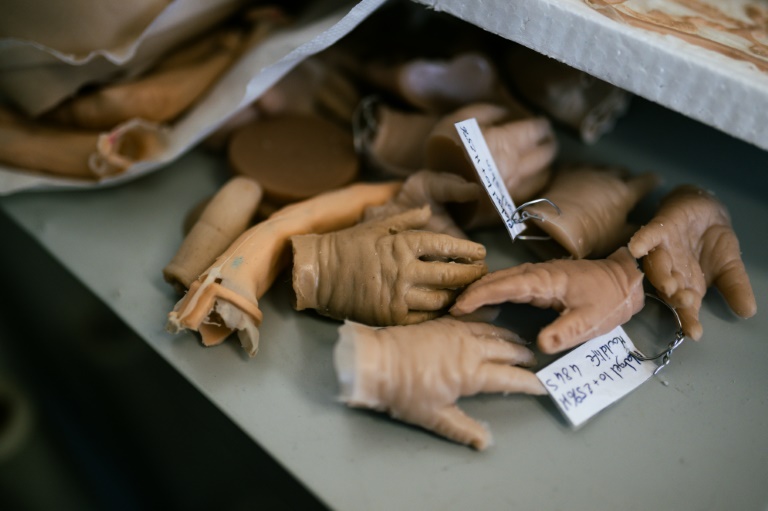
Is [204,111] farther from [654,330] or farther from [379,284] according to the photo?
[654,330]

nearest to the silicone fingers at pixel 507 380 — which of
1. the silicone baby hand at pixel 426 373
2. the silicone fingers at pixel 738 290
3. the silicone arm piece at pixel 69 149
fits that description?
the silicone baby hand at pixel 426 373

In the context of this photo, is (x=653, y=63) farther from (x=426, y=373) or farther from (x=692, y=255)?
(x=426, y=373)

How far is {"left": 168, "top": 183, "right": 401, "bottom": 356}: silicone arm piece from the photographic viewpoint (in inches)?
30.0

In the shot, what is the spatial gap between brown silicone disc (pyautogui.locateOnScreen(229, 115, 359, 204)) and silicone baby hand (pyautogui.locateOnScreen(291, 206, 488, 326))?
0.19m

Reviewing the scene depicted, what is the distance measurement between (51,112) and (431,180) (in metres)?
0.65

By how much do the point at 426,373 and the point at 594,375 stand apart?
24 cm

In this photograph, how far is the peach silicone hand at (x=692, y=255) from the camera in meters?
0.82

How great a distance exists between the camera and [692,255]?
87cm

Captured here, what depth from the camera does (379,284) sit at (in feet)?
2.58

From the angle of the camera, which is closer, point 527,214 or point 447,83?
point 527,214

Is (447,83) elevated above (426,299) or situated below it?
above

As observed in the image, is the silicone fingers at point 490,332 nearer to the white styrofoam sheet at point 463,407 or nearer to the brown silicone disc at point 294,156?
the white styrofoam sheet at point 463,407

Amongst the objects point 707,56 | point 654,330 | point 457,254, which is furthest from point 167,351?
point 707,56

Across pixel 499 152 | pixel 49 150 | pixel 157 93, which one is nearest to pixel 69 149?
pixel 49 150
